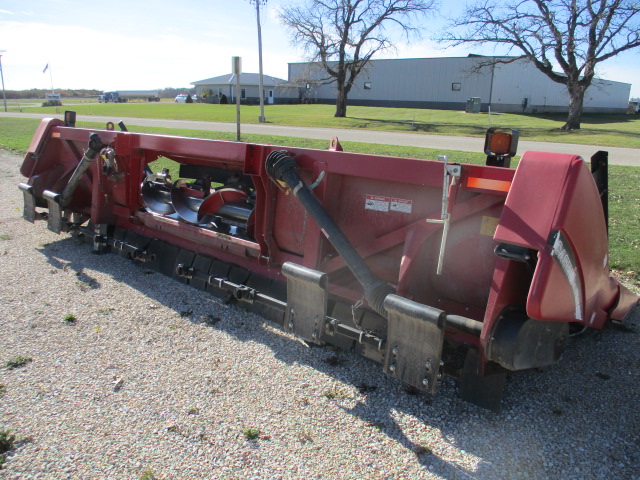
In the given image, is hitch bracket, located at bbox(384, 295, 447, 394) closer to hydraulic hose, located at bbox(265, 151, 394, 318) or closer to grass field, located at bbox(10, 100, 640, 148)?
hydraulic hose, located at bbox(265, 151, 394, 318)

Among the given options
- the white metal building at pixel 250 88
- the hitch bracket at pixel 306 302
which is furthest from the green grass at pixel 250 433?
the white metal building at pixel 250 88

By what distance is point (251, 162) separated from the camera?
3973 millimetres

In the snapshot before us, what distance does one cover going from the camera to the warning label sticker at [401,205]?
3346 millimetres

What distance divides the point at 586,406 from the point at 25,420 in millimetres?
3043

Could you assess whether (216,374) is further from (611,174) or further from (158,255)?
(611,174)

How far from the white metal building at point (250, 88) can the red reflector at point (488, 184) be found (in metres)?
56.1

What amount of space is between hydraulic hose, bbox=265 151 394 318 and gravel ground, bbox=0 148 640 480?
60cm

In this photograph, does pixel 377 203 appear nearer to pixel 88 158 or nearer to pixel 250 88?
pixel 88 158

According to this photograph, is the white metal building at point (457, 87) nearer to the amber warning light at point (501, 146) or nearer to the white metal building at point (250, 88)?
the white metal building at point (250, 88)

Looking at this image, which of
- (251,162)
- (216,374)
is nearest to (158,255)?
(251,162)

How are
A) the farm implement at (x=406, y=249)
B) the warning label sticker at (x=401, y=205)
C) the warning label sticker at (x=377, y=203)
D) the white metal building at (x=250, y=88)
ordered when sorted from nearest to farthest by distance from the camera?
1. the farm implement at (x=406, y=249)
2. the warning label sticker at (x=401, y=205)
3. the warning label sticker at (x=377, y=203)
4. the white metal building at (x=250, y=88)

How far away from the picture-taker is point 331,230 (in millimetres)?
3211

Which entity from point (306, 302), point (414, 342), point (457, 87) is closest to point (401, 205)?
point (306, 302)

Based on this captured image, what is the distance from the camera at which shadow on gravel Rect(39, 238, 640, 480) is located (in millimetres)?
2516
